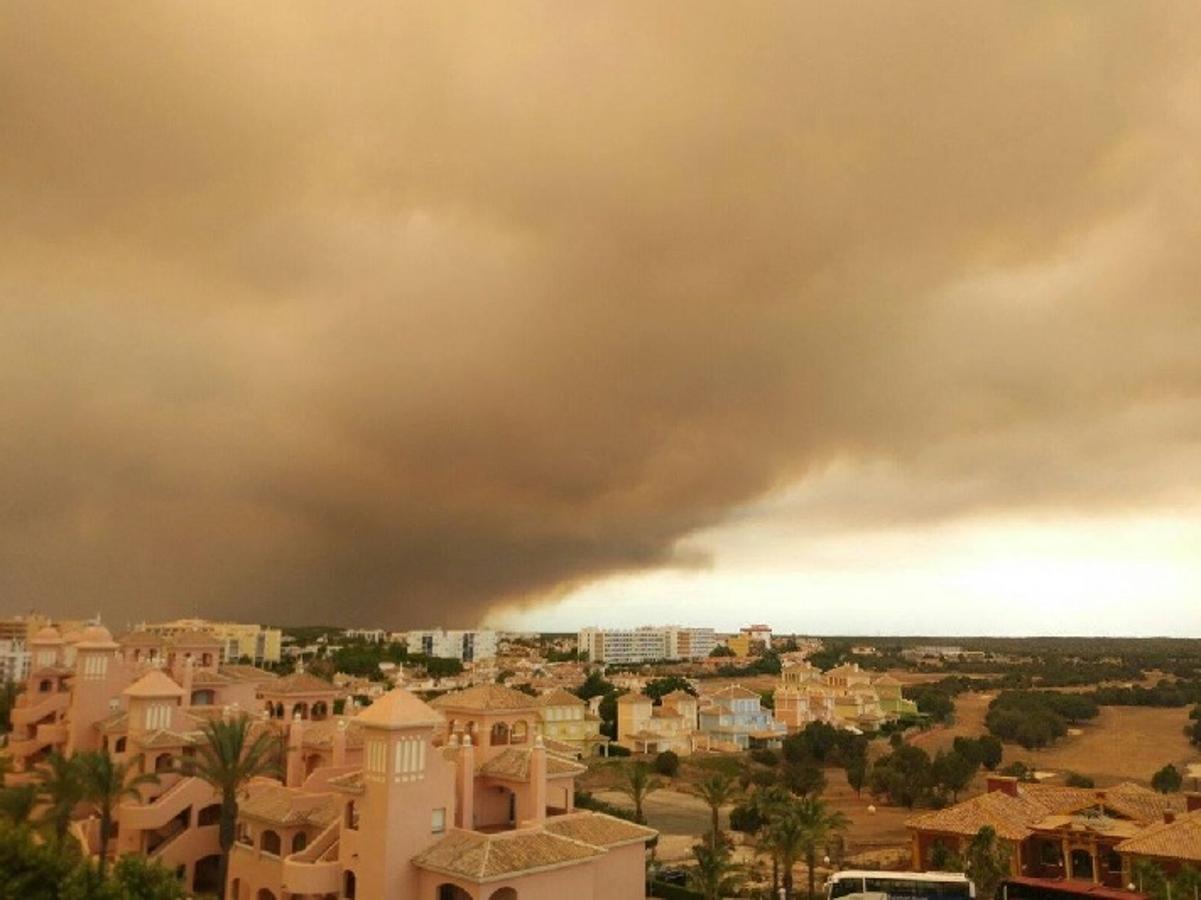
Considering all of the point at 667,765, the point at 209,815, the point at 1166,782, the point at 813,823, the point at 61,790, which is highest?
the point at 61,790

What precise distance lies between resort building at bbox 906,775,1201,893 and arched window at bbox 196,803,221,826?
33113mm

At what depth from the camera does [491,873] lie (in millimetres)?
27891

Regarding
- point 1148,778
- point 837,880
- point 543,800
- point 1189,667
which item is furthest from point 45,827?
point 1189,667

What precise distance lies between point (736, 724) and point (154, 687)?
244ft

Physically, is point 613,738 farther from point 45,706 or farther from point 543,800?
point 543,800

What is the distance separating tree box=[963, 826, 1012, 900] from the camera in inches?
1564

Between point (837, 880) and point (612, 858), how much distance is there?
1178 cm

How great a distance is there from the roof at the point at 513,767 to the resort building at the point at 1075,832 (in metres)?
20.5

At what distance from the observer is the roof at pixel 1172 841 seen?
127 ft

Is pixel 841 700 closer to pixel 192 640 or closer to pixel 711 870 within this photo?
pixel 192 640

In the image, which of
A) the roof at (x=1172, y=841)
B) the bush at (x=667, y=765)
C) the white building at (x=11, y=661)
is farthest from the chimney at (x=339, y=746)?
the white building at (x=11, y=661)

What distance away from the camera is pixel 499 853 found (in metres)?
29.1

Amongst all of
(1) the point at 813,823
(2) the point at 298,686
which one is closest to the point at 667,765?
(2) the point at 298,686

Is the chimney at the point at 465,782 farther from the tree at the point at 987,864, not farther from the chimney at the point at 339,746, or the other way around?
the tree at the point at 987,864
